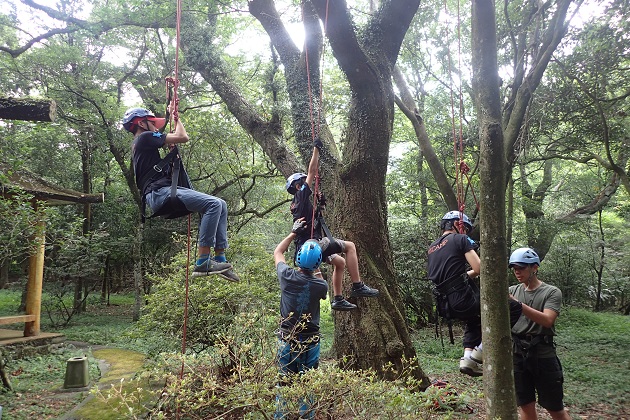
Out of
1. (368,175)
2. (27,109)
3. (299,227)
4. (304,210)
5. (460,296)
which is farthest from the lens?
(368,175)

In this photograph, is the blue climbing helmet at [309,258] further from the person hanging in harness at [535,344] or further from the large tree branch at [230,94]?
the large tree branch at [230,94]

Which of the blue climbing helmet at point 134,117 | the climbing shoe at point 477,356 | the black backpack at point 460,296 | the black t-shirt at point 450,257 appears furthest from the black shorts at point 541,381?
the blue climbing helmet at point 134,117

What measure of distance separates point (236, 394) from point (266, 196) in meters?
13.7

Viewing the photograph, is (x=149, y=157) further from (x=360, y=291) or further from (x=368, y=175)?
(x=368, y=175)

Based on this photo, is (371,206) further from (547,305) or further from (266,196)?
(266,196)

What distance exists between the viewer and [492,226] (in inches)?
120

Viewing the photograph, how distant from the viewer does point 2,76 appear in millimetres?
11164

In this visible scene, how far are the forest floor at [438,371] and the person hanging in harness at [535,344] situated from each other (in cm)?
46

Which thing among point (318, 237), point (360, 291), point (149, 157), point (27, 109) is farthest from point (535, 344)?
point (27, 109)

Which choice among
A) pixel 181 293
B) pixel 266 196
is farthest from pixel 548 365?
pixel 266 196

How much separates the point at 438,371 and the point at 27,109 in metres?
6.97

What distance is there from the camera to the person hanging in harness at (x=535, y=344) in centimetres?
344

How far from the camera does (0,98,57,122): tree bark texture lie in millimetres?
4707

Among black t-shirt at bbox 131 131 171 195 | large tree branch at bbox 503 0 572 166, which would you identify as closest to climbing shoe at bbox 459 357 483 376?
large tree branch at bbox 503 0 572 166
